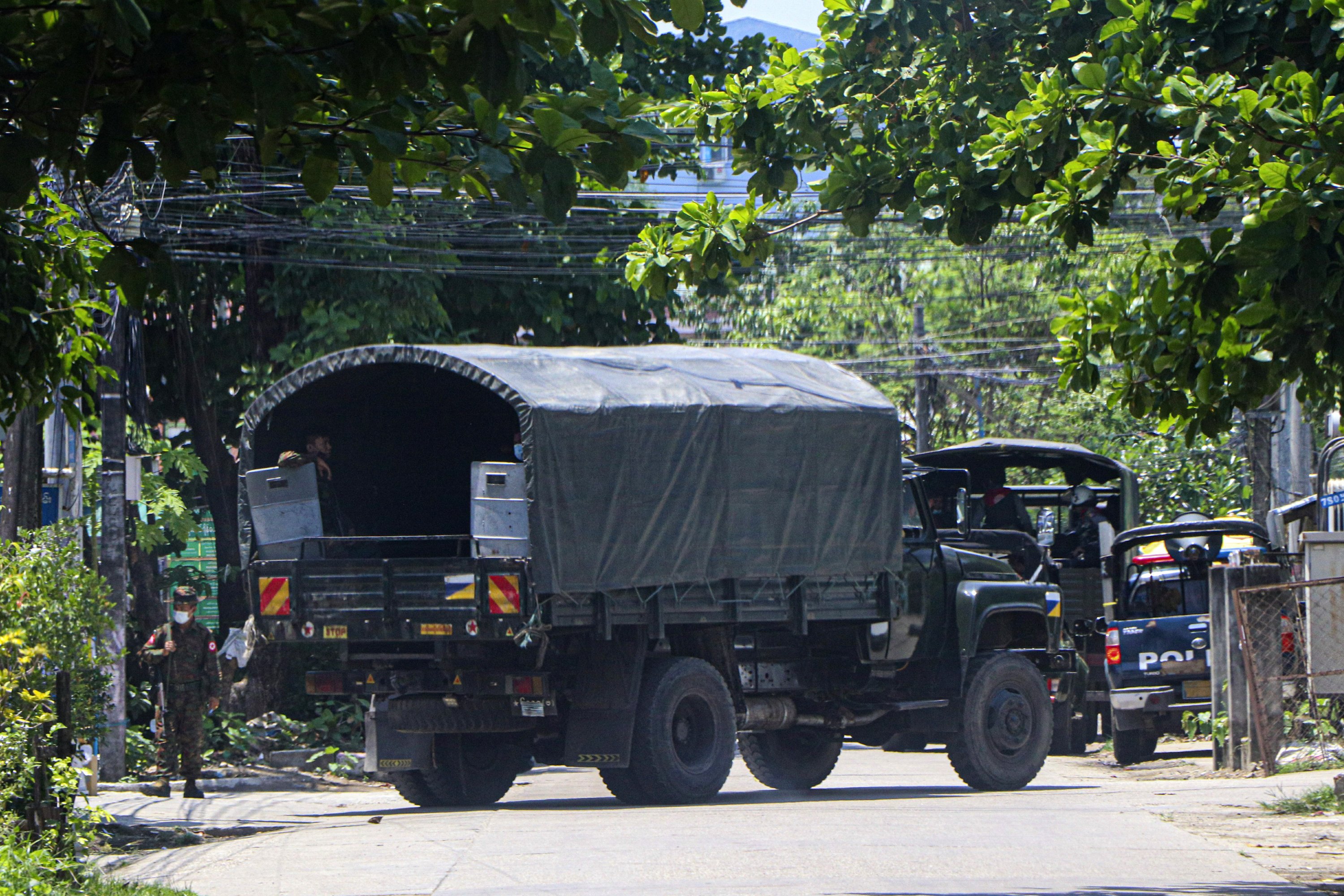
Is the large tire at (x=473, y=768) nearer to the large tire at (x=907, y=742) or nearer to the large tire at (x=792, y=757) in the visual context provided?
the large tire at (x=792, y=757)

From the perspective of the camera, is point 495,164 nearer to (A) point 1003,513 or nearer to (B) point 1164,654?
Result: (B) point 1164,654

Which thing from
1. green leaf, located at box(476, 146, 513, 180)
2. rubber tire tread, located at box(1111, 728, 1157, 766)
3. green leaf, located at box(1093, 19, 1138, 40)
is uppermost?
green leaf, located at box(1093, 19, 1138, 40)

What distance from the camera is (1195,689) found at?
59.0 feet

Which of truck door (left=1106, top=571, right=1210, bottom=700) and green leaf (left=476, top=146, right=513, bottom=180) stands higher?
green leaf (left=476, top=146, right=513, bottom=180)

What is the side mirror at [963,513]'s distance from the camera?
53.2 feet

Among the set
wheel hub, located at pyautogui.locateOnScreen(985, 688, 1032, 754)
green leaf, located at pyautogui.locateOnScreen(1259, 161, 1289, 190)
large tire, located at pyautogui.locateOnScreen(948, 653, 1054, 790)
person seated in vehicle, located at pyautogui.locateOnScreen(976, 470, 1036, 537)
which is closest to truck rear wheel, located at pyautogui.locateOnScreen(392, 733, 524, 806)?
large tire, located at pyautogui.locateOnScreen(948, 653, 1054, 790)

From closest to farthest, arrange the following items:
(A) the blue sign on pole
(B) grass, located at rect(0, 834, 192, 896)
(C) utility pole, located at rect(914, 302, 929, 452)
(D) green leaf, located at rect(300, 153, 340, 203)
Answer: (D) green leaf, located at rect(300, 153, 340, 203), (B) grass, located at rect(0, 834, 192, 896), (A) the blue sign on pole, (C) utility pole, located at rect(914, 302, 929, 452)

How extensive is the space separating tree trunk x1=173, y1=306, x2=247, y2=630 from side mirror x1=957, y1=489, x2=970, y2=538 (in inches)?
367

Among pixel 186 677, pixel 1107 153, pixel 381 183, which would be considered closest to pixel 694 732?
pixel 186 677

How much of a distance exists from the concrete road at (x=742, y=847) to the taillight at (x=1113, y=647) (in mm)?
2784

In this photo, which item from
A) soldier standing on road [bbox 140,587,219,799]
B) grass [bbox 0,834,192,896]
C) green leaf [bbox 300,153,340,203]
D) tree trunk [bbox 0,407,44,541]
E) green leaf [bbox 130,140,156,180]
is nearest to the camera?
green leaf [bbox 130,140,156,180]

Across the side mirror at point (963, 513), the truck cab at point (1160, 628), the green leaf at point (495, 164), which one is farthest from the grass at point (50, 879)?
the truck cab at point (1160, 628)

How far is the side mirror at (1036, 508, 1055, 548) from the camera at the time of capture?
20.4 metres

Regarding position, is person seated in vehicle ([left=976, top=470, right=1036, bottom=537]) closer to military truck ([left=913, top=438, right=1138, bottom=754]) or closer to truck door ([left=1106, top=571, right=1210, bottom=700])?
military truck ([left=913, top=438, right=1138, bottom=754])
